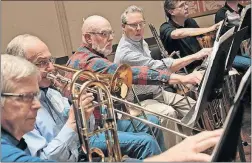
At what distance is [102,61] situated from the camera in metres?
1.99

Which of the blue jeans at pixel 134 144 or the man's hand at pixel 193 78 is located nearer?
the blue jeans at pixel 134 144

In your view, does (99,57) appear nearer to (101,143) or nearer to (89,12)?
(101,143)

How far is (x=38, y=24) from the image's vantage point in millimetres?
3342

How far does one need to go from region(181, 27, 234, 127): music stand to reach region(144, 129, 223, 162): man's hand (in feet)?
1.35

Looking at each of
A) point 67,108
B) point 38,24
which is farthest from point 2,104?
point 38,24

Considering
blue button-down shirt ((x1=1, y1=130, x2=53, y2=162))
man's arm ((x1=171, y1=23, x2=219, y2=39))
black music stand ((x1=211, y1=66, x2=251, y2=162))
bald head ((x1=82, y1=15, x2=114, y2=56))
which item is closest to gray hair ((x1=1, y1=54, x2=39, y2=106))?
blue button-down shirt ((x1=1, y1=130, x2=53, y2=162))

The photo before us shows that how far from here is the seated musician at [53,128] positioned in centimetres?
134

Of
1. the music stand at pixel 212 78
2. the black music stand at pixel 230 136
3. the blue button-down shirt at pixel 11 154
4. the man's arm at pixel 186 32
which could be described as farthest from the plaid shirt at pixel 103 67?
the black music stand at pixel 230 136

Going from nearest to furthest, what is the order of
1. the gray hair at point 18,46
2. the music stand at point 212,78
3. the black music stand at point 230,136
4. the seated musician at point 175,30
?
the black music stand at point 230,136 → the music stand at point 212,78 → the gray hair at point 18,46 → the seated musician at point 175,30

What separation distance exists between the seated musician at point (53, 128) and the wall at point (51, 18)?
156 centimetres

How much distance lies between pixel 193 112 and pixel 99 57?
75 cm

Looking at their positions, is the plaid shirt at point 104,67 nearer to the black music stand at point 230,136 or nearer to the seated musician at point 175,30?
the seated musician at point 175,30

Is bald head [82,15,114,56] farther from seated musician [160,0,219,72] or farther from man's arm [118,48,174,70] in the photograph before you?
seated musician [160,0,219,72]

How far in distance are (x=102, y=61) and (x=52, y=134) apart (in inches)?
24.9
